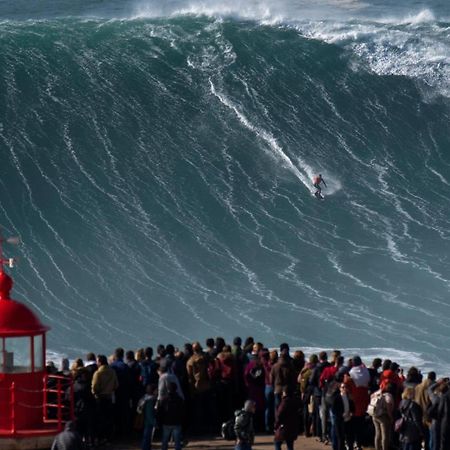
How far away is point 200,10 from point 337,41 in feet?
11.8

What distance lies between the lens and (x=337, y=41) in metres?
43.7

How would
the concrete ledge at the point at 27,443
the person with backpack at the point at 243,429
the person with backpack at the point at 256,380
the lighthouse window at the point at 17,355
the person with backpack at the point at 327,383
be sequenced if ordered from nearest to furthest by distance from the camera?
the lighthouse window at the point at 17,355, the concrete ledge at the point at 27,443, the person with backpack at the point at 243,429, the person with backpack at the point at 327,383, the person with backpack at the point at 256,380

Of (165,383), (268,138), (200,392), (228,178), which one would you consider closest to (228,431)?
(165,383)

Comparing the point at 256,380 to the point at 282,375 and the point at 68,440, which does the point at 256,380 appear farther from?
the point at 68,440

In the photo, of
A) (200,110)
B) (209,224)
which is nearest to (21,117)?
(200,110)

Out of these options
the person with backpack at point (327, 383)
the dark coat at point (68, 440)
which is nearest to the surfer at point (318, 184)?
the person with backpack at point (327, 383)

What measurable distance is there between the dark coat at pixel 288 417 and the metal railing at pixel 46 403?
89.9 inches

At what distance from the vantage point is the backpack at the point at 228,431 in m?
20.4

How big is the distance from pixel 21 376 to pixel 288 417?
10.2ft

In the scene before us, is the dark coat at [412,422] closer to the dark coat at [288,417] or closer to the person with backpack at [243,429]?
the dark coat at [288,417]

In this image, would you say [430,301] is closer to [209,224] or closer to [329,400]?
[209,224]

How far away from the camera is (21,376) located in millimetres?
19812

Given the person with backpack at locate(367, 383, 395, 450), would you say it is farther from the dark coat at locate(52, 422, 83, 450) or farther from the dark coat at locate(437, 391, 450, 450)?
the dark coat at locate(52, 422, 83, 450)

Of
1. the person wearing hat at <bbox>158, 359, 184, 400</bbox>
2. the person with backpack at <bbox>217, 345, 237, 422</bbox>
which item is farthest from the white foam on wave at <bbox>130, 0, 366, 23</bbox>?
the person wearing hat at <bbox>158, 359, 184, 400</bbox>
